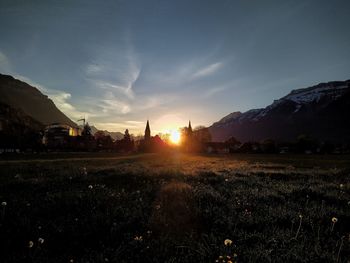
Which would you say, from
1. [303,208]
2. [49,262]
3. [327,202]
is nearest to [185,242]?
[49,262]

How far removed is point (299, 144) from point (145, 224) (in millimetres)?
140672

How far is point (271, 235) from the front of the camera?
5402 mm

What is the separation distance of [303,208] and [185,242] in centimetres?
448

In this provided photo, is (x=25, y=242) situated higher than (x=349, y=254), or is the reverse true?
(x=25, y=242)

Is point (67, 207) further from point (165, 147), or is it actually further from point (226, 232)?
point (165, 147)

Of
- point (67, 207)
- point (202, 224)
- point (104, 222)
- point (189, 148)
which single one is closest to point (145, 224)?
point (104, 222)

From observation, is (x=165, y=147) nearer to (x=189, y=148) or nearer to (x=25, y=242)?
(x=189, y=148)

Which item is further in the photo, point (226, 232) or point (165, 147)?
point (165, 147)

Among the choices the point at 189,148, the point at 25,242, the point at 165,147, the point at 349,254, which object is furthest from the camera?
the point at 189,148

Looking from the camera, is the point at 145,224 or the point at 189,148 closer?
the point at 145,224

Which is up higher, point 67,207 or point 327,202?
point 67,207

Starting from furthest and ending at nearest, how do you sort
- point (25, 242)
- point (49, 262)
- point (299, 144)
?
1. point (299, 144)
2. point (25, 242)
3. point (49, 262)

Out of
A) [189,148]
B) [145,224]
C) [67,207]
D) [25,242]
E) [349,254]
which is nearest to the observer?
[349,254]

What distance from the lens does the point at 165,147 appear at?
140m
